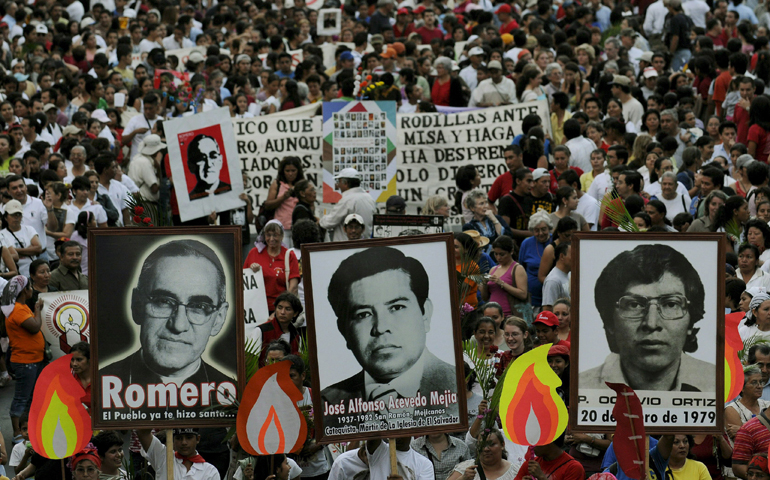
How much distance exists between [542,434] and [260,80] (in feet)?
45.8

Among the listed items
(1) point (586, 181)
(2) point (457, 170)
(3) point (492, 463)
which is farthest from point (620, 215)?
(2) point (457, 170)

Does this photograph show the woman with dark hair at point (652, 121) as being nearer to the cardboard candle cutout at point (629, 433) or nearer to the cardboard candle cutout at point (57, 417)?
the cardboard candle cutout at point (629, 433)

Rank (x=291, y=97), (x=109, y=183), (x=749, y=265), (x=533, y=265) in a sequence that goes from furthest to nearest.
A: (x=291, y=97) → (x=109, y=183) → (x=533, y=265) → (x=749, y=265)

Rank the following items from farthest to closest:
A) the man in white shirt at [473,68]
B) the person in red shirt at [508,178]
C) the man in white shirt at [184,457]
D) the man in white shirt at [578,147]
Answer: the man in white shirt at [473,68]
the man in white shirt at [578,147]
the person in red shirt at [508,178]
the man in white shirt at [184,457]

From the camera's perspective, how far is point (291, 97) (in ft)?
59.4

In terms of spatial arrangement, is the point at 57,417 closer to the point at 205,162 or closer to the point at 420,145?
the point at 205,162

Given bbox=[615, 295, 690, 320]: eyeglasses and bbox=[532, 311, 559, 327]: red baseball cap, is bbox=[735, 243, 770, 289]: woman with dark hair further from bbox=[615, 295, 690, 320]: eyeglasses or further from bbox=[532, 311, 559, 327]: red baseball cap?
bbox=[615, 295, 690, 320]: eyeglasses

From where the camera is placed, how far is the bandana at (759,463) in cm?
761

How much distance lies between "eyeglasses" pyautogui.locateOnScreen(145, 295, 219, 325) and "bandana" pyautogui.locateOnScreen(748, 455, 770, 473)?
3532 millimetres

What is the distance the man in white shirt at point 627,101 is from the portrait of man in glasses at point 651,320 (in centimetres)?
988

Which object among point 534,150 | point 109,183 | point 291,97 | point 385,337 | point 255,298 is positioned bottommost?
point 385,337

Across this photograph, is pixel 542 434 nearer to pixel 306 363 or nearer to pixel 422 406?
pixel 422 406

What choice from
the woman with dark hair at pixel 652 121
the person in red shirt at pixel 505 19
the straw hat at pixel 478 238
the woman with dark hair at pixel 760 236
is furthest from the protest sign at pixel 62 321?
the person in red shirt at pixel 505 19

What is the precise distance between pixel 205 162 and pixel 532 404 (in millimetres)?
7435
